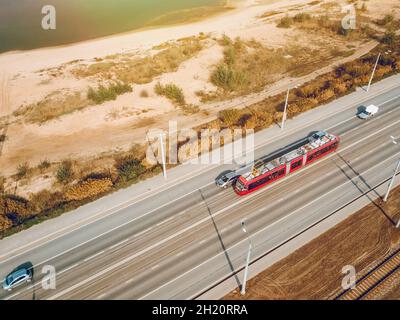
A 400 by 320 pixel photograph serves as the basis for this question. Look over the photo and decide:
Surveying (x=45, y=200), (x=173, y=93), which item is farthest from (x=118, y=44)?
(x=45, y=200)

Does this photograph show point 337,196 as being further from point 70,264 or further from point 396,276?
point 70,264

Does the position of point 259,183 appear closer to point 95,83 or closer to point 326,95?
point 326,95

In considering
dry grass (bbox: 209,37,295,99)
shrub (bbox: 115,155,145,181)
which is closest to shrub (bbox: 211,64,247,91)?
dry grass (bbox: 209,37,295,99)

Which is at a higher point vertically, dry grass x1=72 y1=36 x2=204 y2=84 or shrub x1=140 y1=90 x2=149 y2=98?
dry grass x1=72 y1=36 x2=204 y2=84

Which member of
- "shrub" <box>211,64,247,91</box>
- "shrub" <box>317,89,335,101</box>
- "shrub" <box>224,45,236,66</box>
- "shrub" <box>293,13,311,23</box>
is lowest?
"shrub" <box>317,89,335,101</box>

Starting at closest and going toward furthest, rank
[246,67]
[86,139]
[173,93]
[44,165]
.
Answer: [44,165], [86,139], [173,93], [246,67]

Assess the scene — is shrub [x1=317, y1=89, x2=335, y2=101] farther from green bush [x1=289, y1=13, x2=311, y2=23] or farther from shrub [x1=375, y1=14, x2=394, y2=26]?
shrub [x1=375, y1=14, x2=394, y2=26]

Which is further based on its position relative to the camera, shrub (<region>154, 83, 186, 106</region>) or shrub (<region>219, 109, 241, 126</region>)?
shrub (<region>154, 83, 186, 106</region>)
